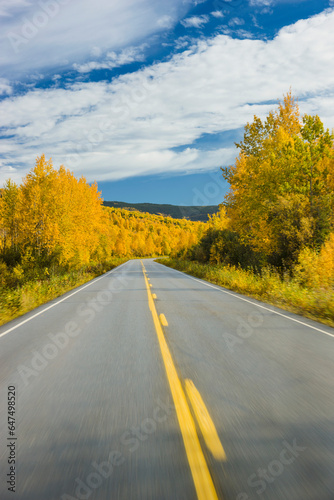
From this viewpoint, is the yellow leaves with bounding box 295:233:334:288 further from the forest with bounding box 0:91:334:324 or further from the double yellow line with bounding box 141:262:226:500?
the double yellow line with bounding box 141:262:226:500

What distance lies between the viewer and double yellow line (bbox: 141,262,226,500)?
2377 millimetres

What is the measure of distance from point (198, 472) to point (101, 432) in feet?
3.40

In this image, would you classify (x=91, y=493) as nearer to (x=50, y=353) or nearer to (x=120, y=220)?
(x=50, y=353)

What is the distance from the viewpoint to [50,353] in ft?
19.3
